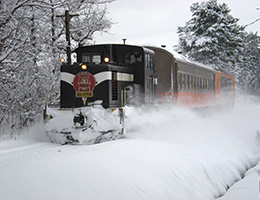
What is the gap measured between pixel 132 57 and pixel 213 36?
23437mm

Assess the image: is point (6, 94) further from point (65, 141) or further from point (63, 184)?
point (63, 184)

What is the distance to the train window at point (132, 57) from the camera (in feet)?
30.6

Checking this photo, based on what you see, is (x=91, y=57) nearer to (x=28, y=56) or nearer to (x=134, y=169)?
(x=28, y=56)

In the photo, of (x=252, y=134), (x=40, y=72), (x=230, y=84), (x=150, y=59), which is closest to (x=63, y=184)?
(x=150, y=59)

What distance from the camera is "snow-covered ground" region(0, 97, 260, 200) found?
4609 mm

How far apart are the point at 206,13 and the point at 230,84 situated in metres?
10.7

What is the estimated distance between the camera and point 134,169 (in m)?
5.60

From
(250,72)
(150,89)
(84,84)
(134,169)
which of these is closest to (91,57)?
(84,84)

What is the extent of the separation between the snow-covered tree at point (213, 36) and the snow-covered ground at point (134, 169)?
22.5m

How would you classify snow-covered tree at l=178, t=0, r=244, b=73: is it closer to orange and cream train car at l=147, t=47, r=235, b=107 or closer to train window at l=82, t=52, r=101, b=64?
orange and cream train car at l=147, t=47, r=235, b=107

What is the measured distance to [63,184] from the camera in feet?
15.2

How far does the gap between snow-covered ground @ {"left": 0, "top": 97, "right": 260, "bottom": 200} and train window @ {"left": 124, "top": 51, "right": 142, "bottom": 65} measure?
5.02 ft

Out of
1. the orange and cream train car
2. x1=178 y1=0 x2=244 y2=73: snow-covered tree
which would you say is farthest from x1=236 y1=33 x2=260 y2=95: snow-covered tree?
the orange and cream train car

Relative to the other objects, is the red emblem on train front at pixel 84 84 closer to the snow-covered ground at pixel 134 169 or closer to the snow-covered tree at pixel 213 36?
the snow-covered ground at pixel 134 169
